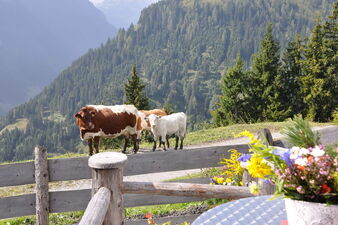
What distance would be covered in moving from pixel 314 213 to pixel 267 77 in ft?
141

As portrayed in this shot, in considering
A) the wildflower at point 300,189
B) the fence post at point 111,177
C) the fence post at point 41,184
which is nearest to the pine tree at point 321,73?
the fence post at point 41,184

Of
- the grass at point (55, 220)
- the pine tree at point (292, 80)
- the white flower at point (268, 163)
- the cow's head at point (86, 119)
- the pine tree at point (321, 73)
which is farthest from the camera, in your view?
the pine tree at point (292, 80)

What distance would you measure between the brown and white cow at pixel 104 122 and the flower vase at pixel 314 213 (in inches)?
406

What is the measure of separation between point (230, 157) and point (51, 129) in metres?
187

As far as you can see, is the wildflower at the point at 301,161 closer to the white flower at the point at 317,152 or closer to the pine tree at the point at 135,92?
the white flower at the point at 317,152

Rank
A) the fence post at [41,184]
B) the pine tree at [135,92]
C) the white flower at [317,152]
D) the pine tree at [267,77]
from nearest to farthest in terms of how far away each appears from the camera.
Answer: the white flower at [317,152] → the fence post at [41,184] → the pine tree at [135,92] → the pine tree at [267,77]

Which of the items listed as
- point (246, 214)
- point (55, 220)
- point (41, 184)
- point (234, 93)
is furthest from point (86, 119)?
point (234, 93)

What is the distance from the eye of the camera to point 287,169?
181 cm

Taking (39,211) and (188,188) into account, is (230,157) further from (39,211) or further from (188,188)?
(39,211)

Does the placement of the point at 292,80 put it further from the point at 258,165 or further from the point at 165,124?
the point at 258,165

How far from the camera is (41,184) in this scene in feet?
17.9

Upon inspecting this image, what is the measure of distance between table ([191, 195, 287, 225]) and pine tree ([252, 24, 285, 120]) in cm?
3991

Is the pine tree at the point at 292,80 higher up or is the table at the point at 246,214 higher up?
the pine tree at the point at 292,80

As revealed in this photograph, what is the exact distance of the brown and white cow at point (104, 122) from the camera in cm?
1209
